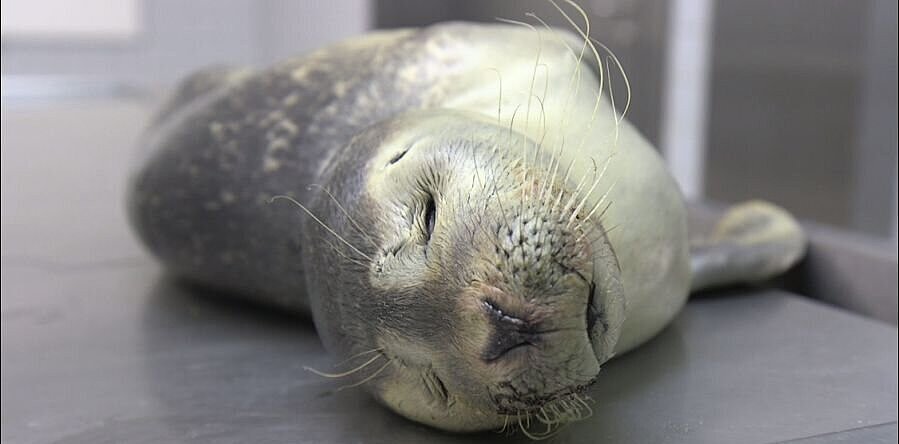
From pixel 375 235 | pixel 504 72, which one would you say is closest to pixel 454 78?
pixel 504 72

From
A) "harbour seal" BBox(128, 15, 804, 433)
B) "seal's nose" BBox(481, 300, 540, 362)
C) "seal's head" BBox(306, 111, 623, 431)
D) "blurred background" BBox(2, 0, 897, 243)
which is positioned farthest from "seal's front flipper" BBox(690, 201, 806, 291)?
"seal's nose" BBox(481, 300, 540, 362)

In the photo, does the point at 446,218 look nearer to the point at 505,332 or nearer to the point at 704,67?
the point at 505,332

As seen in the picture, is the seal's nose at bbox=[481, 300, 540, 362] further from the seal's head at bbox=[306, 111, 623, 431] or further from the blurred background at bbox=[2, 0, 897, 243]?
the blurred background at bbox=[2, 0, 897, 243]

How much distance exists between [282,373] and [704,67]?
3.67 metres

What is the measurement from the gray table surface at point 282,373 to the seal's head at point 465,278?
4.5 inches

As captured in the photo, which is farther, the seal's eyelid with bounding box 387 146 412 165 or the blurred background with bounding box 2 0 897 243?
the blurred background with bounding box 2 0 897 243

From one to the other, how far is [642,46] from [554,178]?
13.4ft

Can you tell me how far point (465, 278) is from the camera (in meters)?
0.91

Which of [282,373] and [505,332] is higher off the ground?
[505,332]

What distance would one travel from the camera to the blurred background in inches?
136

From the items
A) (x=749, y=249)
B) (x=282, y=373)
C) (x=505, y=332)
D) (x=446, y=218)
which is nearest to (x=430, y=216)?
(x=446, y=218)

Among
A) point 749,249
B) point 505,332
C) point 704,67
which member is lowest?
point 704,67

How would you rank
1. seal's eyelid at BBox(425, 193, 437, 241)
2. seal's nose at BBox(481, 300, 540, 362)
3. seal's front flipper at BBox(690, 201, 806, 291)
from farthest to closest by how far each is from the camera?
seal's front flipper at BBox(690, 201, 806, 291) → seal's eyelid at BBox(425, 193, 437, 241) → seal's nose at BBox(481, 300, 540, 362)

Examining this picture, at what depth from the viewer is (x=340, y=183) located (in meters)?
1.13
